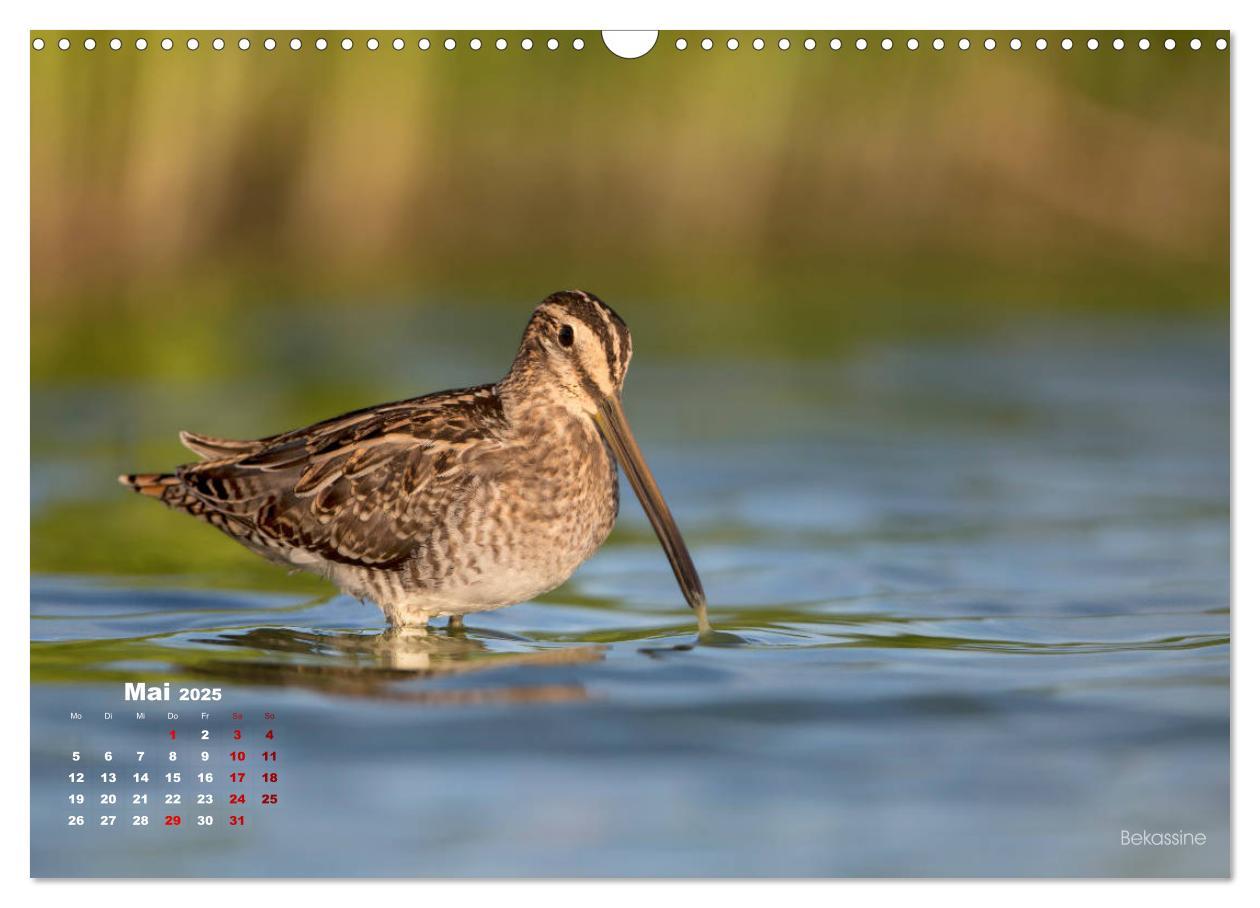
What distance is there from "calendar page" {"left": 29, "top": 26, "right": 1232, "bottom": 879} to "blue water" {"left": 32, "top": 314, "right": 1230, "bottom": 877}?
0.10ft

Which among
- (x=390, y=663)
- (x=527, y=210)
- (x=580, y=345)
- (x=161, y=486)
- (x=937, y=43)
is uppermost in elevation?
(x=527, y=210)

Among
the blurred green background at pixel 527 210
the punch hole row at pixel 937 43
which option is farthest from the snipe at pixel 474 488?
the punch hole row at pixel 937 43

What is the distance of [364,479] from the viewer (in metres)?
9.54

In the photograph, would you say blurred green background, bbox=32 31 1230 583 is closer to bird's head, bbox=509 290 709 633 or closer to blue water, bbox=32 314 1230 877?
blue water, bbox=32 314 1230 877

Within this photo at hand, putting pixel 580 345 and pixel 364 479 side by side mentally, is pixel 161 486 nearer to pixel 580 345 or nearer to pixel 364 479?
pixel 364 479

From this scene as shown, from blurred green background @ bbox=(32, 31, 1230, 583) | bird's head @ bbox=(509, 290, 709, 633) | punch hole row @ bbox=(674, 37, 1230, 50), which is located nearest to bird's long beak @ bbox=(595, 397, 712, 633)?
bird's head @ bbox=(509, 290, 709, 633)

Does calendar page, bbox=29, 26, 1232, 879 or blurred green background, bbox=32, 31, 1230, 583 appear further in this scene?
blurred green background, bbox=32, 31, 1230, 583

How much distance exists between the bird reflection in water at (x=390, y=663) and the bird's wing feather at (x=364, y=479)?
1.21ft

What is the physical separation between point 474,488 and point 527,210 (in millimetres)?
5062

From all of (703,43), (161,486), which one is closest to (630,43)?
(703,43)

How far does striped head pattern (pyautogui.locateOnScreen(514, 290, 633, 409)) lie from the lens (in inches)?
364

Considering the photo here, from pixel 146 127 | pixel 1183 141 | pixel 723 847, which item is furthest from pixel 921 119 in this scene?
pixel 723 847

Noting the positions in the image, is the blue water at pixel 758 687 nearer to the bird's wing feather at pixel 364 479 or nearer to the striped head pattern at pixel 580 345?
the bird's wing feather at pixel 364 479

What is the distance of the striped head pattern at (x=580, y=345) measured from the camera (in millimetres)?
9242
